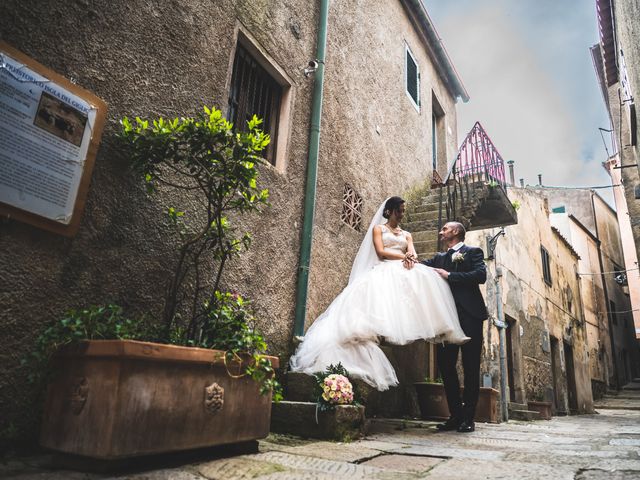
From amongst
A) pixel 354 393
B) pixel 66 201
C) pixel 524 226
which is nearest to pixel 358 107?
pixel 354 393

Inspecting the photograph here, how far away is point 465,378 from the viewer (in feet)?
14.4

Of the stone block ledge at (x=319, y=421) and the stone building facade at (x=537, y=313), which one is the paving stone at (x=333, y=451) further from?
the stone building facade at (x=537, y=313)

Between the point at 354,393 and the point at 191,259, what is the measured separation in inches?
70.4

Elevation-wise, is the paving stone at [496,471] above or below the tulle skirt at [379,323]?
below

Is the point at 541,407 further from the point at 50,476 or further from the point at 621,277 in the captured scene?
the point at 621,277

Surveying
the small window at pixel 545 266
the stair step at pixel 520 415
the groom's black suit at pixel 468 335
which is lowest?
the stair step at pixel 520 415

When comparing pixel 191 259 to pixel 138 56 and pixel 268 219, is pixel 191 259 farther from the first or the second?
pixel 138 56

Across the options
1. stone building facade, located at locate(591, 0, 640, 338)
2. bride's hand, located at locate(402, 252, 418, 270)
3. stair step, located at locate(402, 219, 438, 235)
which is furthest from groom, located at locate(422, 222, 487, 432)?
stone building facade, located at locate(591, 0, 640, 338)

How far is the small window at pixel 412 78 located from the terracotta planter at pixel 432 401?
19.0 ft

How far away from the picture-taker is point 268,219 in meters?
4.63

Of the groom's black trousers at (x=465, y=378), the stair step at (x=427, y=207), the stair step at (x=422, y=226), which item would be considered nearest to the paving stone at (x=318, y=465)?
the groom's black trousers at (x=465, y=378)

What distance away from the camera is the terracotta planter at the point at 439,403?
5.89m

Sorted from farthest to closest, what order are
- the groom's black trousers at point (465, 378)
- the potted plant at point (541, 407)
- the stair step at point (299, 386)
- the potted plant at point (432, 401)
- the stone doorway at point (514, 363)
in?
the stone doorway at point (514, 363) < the potted plant at point (541, 407) < the potted plant at point (432, 401) < the groom's black trousers at point (465, 378) < the stair step at point (299, 386)

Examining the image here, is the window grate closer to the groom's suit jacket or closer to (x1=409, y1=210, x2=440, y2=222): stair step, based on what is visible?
(x1=409, y1=210, x2=440, y2=222): stair step
